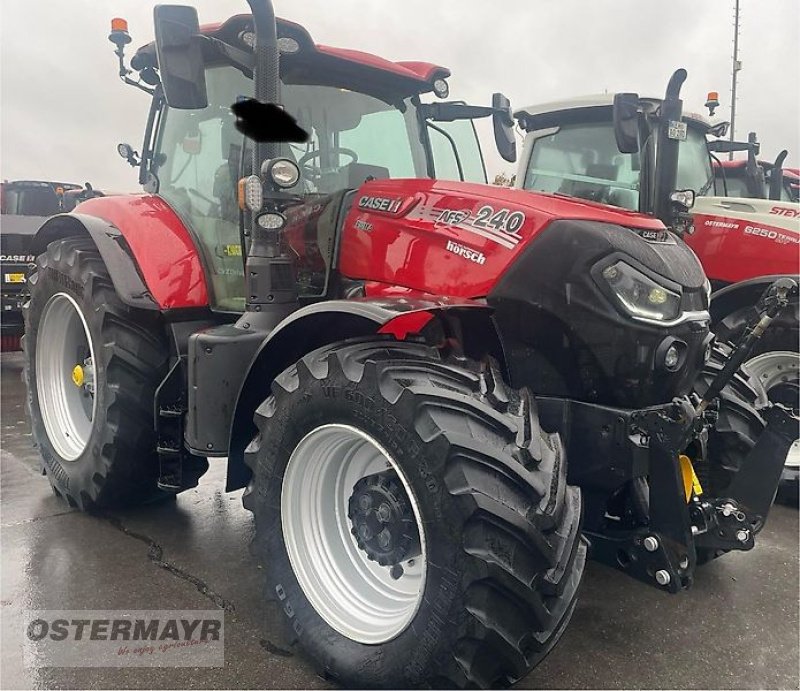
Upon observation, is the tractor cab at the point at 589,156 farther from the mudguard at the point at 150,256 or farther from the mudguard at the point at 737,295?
the mudguard at the point at 150,256

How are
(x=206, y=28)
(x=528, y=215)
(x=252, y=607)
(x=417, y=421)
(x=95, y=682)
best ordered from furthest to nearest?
(x=206, y=28) < (x=252, y=607) < (x=528, y=215) < (x=95, y=682) < (x=417, y=421)

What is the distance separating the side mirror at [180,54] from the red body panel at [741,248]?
150 inches

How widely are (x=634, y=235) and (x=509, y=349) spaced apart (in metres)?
0.61

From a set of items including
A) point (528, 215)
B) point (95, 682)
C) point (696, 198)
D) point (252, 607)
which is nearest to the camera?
point (95, 682)

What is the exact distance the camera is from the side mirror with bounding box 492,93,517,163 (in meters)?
3.67

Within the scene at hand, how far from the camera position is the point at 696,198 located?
5383 mm

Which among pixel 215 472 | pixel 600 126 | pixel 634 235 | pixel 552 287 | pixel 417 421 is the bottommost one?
pixel 215 472

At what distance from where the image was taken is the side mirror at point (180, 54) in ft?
8.07

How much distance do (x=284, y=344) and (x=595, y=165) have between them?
375 cm

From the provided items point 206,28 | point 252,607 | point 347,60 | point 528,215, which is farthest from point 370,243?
point 252,607

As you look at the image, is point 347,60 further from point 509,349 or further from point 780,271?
point 780,271

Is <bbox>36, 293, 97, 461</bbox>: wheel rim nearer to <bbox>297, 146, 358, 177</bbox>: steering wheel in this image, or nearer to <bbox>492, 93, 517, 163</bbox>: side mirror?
<bbox>297, 146, 358, 177</bbox>: steering wheel

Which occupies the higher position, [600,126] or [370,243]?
[600,126]

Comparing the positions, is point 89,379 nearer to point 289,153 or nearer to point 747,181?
point 289,153
